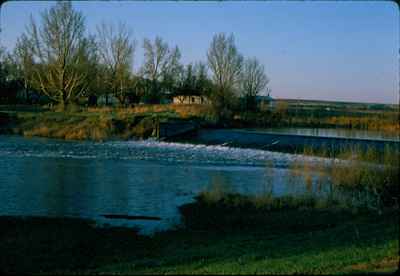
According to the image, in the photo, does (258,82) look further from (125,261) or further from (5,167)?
(125,261)

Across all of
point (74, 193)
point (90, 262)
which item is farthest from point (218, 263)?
point (74, 193)

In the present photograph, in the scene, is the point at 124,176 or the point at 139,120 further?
the point at 139,120

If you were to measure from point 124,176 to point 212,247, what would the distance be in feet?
33.3

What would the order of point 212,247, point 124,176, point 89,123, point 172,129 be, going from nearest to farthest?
point 212,247 → point 124,176 → point 172,129 → point 89,123

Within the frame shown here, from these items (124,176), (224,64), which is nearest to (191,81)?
(224,64)

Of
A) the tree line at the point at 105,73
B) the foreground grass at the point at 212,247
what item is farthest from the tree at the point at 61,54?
the foreground grass at the point at 212,247

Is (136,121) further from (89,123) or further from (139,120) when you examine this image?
(89,123)

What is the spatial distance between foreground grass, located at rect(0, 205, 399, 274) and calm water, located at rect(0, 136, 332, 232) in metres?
1.28

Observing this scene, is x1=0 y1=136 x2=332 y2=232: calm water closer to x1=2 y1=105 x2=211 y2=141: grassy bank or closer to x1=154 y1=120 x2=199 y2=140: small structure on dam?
x1=154 y1=120 x2=199 y2=140: small structure on dam

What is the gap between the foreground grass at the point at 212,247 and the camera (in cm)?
645

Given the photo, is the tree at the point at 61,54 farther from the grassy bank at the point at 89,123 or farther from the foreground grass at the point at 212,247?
the foreground grass at the point at 212,247

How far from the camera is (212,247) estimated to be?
847 centimetres

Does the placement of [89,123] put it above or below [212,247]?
above

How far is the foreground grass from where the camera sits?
6.45 metres
